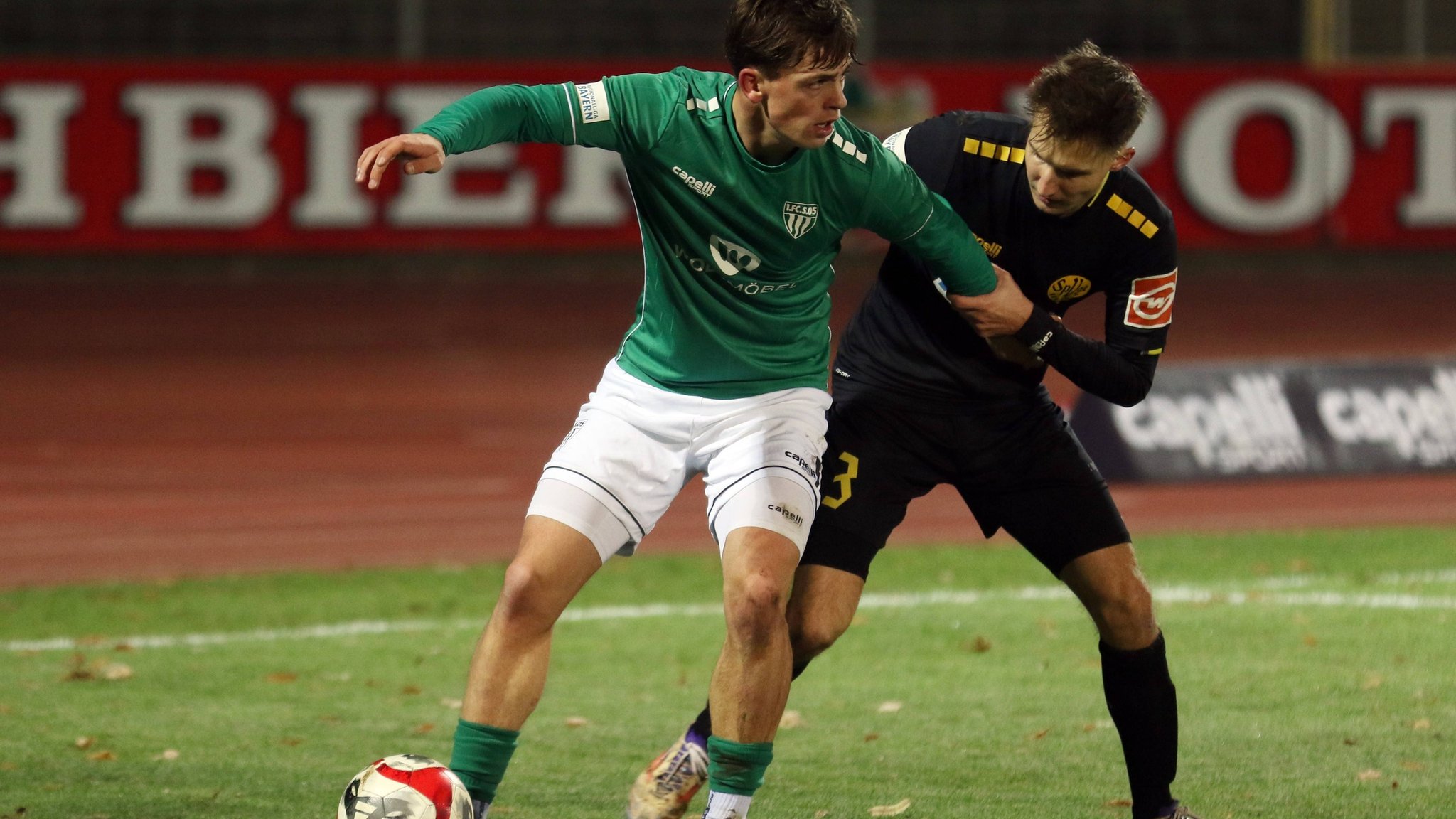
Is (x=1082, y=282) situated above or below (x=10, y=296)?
above

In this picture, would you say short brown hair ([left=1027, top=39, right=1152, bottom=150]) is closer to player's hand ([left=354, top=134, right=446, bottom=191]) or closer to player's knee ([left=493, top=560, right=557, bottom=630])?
player's hand ([left=354, top=134, right=446, bottom=191])

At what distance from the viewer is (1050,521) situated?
506cm

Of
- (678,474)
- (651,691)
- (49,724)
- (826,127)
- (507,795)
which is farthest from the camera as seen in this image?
(651,691)

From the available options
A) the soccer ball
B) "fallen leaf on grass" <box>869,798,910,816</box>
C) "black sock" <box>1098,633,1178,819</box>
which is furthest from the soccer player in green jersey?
"black sock" <box>1098,633,1178,819</box>

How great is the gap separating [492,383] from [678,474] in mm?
11980

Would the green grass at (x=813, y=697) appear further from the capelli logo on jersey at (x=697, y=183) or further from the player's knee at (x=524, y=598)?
the capelli logo on jersey at (x=697, y=183)

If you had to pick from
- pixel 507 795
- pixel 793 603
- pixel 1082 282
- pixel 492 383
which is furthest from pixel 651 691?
pixel 492 383

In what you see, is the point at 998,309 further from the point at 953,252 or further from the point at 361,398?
the point at 361,398

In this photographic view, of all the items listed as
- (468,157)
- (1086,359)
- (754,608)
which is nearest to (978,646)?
(1086,359)

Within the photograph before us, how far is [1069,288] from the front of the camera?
5.17 m

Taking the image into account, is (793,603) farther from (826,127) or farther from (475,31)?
(475,31)

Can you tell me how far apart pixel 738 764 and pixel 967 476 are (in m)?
1.15

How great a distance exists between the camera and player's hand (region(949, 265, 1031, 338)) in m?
4.84

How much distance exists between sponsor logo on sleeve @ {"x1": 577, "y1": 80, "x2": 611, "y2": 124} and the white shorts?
0.72 m
